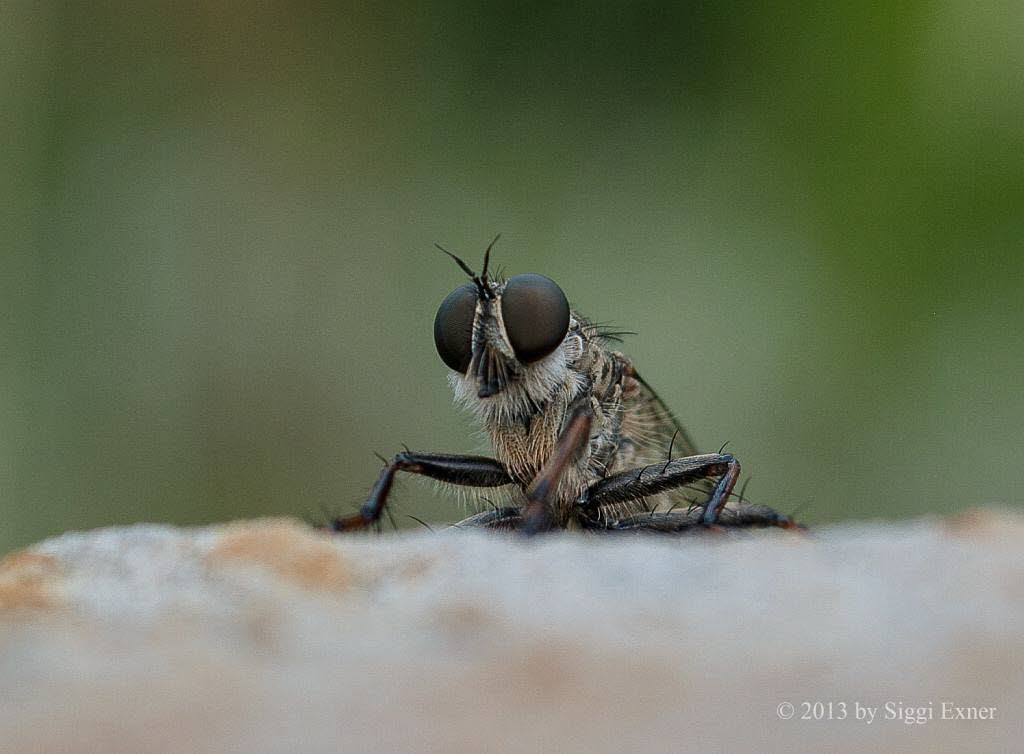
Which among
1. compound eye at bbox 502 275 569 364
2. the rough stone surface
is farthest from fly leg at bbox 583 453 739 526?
the rough stone surface

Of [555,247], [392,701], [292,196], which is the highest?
[292,196]

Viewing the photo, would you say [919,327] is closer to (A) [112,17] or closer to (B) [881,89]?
(B) [881,89]

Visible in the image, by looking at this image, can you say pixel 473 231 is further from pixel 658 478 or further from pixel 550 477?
pixel 550 477

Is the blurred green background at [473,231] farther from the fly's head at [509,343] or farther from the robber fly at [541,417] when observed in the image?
the fly's head at [509,343]

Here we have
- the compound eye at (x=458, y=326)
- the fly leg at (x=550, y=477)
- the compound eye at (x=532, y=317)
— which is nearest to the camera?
the fly leg at (x=550, y=477)

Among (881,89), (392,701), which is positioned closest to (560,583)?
(392,701)

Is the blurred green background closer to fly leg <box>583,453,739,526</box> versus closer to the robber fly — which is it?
the robber fly

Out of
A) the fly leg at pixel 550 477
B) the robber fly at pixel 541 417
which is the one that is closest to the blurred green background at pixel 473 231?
the robber fly at pixel 541 417
